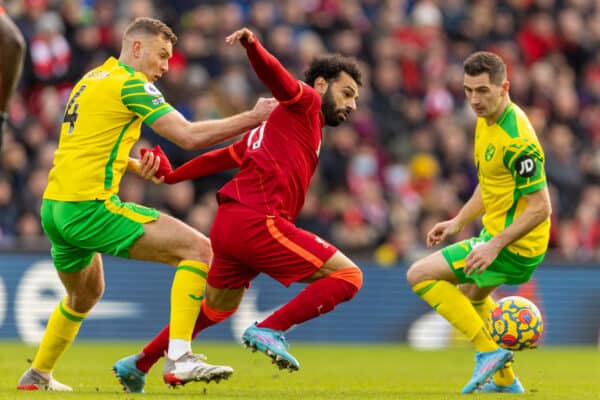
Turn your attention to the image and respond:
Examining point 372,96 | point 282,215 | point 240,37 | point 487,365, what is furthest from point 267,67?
point 372,96

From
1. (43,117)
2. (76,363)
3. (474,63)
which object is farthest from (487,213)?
(43,117)

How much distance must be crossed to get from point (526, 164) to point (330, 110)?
1.51 m

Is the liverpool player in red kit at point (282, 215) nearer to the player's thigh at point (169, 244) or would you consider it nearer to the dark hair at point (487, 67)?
the player's thigh at point (169, 244)

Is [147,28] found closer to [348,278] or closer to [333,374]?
[348,278]

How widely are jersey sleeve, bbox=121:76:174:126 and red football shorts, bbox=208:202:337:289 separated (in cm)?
81

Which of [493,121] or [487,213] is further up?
[493,121]

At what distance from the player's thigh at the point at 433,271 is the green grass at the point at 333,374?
2.75 feet

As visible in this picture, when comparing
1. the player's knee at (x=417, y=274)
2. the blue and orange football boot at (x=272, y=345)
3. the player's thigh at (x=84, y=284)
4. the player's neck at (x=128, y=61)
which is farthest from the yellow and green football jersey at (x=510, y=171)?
the player's thigh at (x=84, y=284)

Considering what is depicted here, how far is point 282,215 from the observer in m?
8.59

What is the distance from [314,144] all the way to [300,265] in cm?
84

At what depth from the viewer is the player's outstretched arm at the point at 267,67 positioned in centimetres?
804

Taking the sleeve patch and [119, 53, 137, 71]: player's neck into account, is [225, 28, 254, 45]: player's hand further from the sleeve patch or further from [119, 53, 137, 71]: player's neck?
the sleeve patch

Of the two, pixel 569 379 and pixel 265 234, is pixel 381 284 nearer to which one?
pixel 569 379

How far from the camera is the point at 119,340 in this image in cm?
1593
